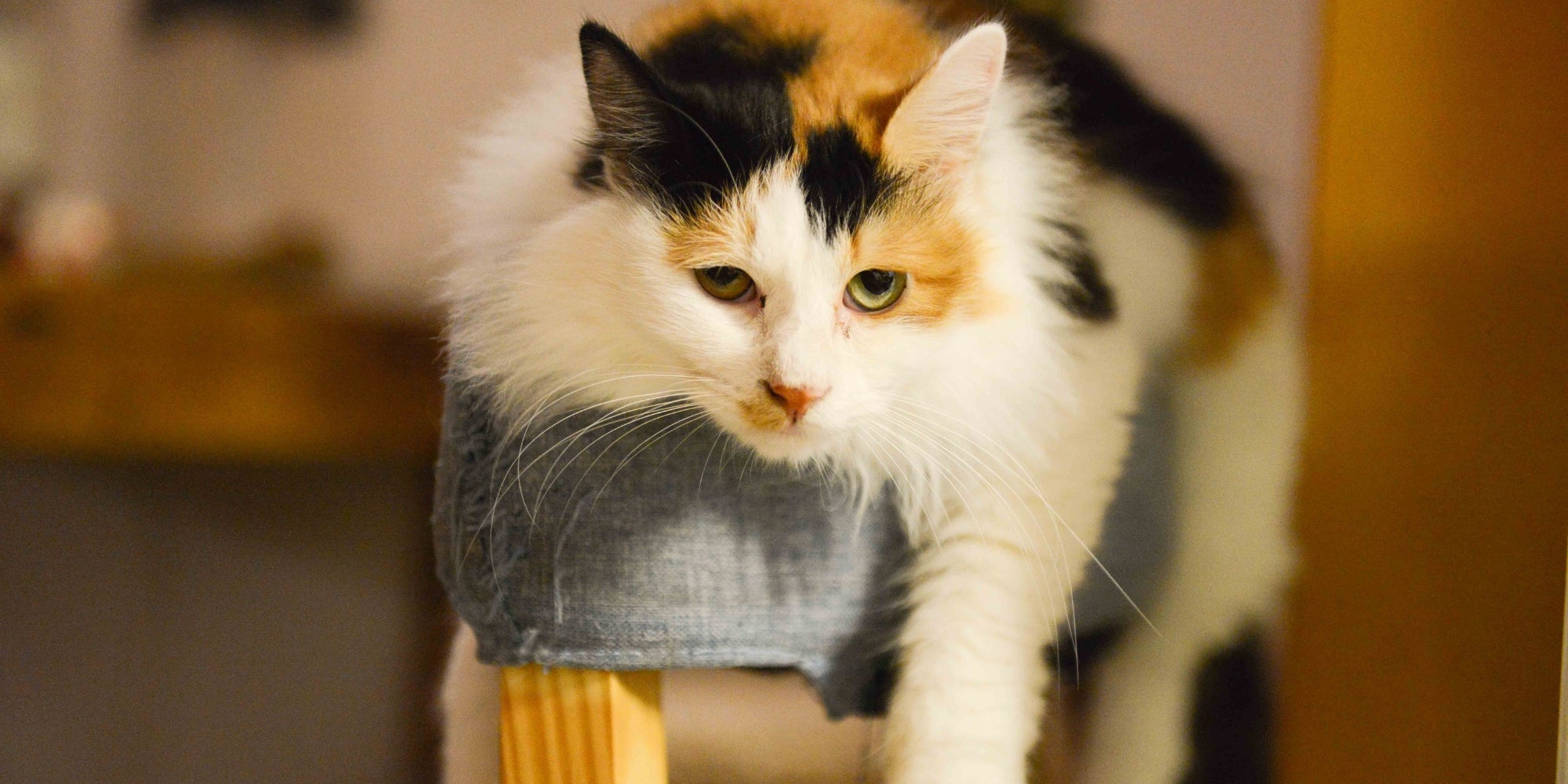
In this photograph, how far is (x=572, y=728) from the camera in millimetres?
593

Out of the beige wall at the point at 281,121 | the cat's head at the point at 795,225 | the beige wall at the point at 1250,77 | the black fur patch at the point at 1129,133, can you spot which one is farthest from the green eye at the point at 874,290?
the beige wall at the point at 281,121

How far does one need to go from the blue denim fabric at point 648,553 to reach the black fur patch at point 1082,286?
0.25 meters

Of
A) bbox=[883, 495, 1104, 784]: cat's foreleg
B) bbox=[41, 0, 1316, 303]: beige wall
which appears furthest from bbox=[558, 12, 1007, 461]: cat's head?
bbox=[41, 0, 1316, 303]: beige wall

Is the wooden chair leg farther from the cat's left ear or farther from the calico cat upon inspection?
the cat's left ear

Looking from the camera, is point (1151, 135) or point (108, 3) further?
point (108, 3)

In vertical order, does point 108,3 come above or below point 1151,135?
above

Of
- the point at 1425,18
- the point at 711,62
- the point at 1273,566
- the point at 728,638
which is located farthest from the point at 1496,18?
the point at 728,638

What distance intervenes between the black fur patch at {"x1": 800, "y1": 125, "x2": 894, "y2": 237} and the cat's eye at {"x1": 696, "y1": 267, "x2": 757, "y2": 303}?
2.6 inches

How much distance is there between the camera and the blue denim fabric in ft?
1.88

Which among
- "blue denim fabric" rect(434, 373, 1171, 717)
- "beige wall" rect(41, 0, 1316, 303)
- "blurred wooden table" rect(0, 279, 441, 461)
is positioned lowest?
"blue denim fabric" rect(434, 373, 1171, 717)

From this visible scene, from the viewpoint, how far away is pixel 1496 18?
0.92m

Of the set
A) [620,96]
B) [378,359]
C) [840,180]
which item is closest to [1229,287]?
[840,180]

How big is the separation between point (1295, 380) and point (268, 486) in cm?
153

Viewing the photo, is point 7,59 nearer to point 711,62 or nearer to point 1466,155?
point 711,62
